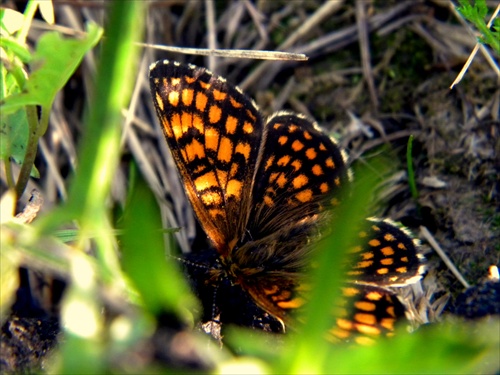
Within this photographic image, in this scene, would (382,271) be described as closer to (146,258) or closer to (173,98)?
(173,98)

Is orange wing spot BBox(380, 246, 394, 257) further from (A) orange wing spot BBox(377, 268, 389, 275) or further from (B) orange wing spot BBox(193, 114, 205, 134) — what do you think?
(B) orange wing spot BBox(193, 114, 205, 134)

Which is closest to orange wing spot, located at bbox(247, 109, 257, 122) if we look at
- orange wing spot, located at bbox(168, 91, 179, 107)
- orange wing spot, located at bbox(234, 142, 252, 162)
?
orange wing spot, located at bbox(234, 142, 252, 162)

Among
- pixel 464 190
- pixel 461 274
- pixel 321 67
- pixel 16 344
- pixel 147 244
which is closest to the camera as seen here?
pixel 147 244

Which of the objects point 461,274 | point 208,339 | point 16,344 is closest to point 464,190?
point 461,274

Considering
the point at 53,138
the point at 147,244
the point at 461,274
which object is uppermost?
the point at 147,244

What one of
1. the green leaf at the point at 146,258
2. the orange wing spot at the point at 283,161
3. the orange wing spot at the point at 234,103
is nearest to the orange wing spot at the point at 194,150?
the orange wing spot at the point at 234,103

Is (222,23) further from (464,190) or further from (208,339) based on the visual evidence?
(208,339)
